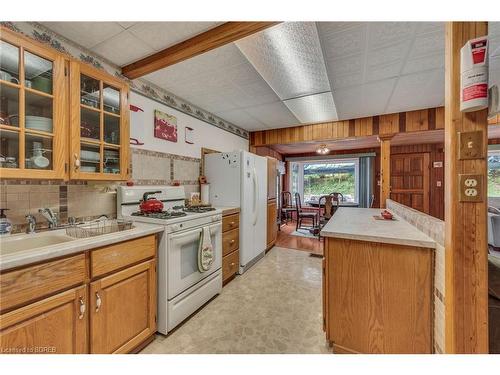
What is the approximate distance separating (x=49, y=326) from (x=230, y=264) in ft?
5.72

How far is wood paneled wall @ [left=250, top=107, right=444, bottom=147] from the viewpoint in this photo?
10.1 feet

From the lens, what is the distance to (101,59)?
1800mm

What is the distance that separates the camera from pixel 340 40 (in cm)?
158

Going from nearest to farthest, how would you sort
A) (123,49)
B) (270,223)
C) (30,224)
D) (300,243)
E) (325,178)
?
(30,224)
(123,49)
(270,223)
(300,243)
(325,178)

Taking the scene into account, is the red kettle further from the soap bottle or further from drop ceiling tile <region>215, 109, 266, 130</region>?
drop ceiling tile <region>215, 109, 266, 130</region>

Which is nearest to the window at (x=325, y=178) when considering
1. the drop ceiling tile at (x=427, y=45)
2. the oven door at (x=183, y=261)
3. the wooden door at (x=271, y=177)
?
the wooden door at (x=271, y=177)

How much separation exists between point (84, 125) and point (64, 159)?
321mm

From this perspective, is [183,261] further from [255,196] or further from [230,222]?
[255,196]

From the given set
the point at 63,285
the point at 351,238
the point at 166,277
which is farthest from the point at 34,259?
the point at 351,238

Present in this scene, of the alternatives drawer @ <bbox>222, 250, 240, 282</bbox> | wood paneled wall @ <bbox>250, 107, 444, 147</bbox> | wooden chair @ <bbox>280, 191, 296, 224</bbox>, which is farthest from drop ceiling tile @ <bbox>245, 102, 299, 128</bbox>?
wooden chair @ <bbox>280, 191, 296, 224</bbox>

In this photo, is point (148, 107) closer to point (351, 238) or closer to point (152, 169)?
point (152, 169)

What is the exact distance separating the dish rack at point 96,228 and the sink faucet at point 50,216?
89 mm

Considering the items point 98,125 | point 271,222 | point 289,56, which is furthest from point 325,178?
point 98,125

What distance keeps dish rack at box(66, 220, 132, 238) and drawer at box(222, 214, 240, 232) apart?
3.43ft
